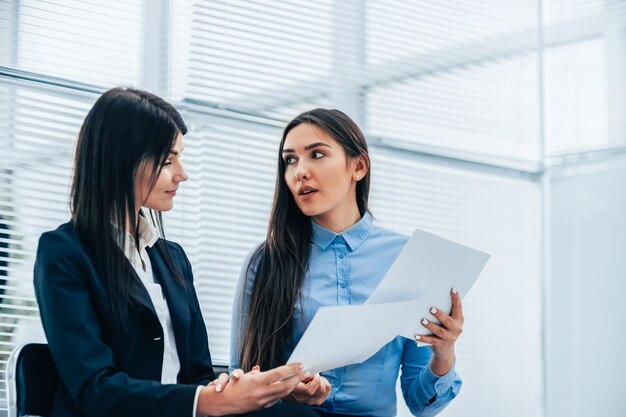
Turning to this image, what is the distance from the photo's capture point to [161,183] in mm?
1914

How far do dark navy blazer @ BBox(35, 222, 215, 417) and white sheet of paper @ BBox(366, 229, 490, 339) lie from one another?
47cm

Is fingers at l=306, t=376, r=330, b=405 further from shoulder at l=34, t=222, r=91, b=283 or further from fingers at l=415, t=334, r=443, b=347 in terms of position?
shoulder at l=34, t=222, r=91, b=283

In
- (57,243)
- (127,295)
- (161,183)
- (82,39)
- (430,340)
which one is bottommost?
(430,340)

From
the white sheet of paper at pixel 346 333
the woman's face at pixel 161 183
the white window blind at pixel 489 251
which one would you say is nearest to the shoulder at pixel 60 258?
the woman's face at pixel 161 183

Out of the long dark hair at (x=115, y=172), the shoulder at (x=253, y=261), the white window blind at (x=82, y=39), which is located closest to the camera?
the long dark hair at (x=115, y=172)

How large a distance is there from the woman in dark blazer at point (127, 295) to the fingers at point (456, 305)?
444 millimetres

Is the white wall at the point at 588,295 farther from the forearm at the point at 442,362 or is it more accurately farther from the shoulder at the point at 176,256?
the shoulder at the point at 176,256

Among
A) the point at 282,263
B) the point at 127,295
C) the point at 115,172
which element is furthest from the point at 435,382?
the point at 115,172

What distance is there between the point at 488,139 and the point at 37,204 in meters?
1.90

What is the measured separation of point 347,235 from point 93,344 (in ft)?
→ 2.75

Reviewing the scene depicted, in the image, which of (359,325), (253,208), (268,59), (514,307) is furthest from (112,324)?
(514,307)

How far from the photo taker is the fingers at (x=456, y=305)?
1999 millimetres

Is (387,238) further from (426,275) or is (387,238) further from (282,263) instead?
(426,275)

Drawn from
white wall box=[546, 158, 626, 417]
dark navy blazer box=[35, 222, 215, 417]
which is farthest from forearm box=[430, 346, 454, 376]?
white wall box=[546, 158, 626, 417]
